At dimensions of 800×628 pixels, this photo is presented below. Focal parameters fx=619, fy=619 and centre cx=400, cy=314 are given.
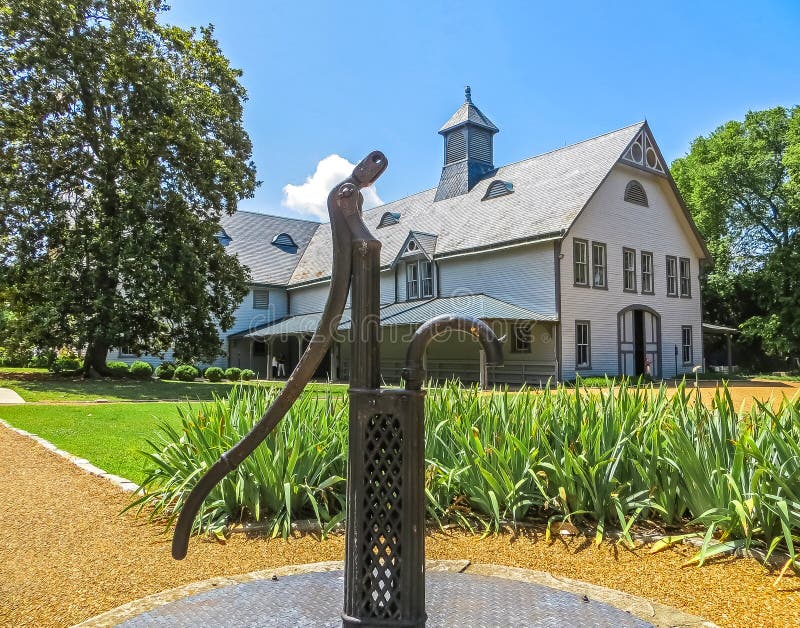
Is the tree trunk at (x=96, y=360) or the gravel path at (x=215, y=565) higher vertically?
the tree trunk at (x=96, y=360)

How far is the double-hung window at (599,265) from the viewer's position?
23812 mm

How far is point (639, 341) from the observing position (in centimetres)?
2559

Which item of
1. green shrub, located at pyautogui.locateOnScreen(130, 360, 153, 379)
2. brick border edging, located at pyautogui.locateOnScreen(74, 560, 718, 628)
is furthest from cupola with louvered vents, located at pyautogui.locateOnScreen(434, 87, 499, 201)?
brick border edging, located at pyautogui.locateOnScreen(74, 560, 718, 628)

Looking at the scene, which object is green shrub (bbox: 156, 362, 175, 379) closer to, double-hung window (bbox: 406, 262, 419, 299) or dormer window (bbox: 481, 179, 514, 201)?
double-hung window (bbox: 406, 262, 419, 299)

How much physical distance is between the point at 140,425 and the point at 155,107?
1448 cm

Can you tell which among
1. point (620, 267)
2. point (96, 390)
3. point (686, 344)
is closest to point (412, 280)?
point (620, 267)

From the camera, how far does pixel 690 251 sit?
2841cm

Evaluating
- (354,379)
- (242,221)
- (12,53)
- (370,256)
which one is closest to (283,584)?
(354,379)

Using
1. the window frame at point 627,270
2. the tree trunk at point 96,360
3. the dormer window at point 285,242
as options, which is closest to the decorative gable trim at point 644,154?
the window frame at point 627,270

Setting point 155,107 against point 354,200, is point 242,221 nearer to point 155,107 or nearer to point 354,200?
point 155,107

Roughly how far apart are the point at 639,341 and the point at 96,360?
21.4 metres

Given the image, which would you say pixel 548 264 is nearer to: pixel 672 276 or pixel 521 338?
pixel 521 338

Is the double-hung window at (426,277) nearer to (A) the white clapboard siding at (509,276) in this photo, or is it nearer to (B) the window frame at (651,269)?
(A) the white clapboard siding at (509,276)

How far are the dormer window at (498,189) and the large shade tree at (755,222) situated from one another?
14675 mm
